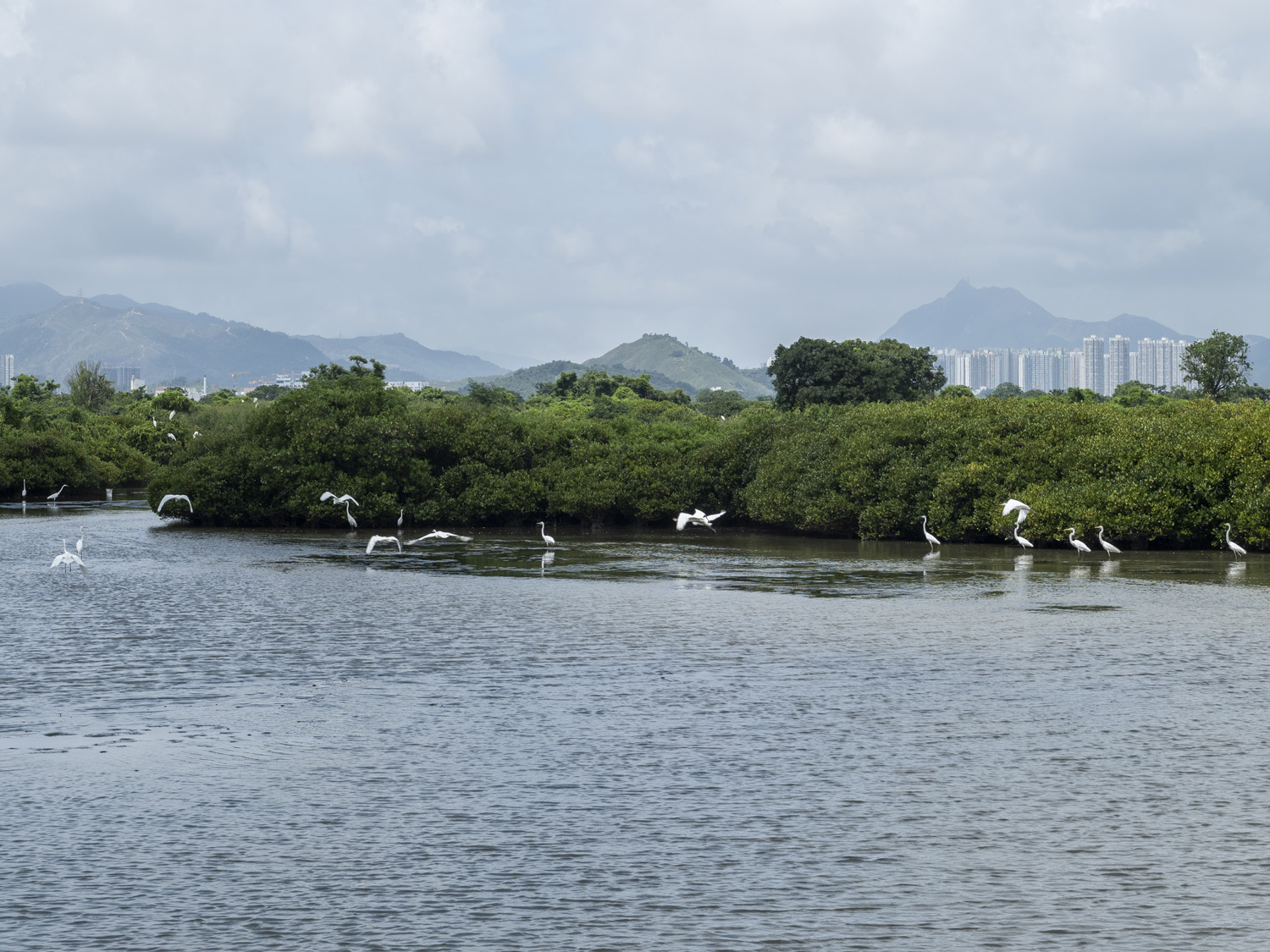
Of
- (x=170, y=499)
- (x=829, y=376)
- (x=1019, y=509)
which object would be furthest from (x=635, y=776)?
(x=829, y=376)

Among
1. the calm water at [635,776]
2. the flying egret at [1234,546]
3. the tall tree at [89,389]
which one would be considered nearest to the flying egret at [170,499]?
the calm water at [635,776]

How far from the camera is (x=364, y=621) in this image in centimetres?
2369

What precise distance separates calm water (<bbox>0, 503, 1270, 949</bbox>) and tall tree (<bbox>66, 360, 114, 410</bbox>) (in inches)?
3686

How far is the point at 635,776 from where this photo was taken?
12469 millimetres

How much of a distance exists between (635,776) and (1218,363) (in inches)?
2866

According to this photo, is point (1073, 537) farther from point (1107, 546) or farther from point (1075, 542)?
point (1107, 546)

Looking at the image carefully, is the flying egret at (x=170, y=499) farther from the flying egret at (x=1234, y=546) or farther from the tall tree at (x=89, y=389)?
the tall tree at (x=89, y=389)

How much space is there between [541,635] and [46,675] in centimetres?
812

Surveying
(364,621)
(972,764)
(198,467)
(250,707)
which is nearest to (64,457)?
(198,467)

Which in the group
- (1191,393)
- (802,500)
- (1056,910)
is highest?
(1191,393)

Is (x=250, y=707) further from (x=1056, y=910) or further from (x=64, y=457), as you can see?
(x=64, y=457)

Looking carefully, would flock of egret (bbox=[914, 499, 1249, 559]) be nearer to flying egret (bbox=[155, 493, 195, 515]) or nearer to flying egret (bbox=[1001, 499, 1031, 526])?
flying egret (bbox=[1001, 499, 1031, 526])

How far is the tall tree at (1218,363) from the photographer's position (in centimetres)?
7438

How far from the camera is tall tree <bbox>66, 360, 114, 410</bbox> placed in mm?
111250
